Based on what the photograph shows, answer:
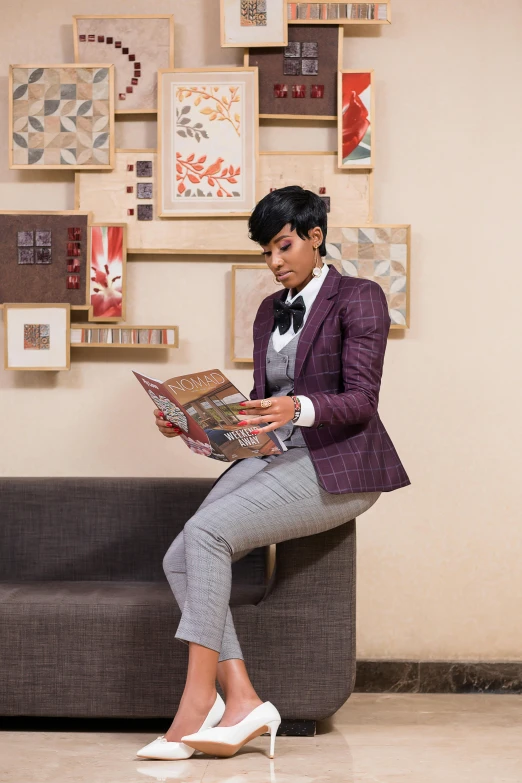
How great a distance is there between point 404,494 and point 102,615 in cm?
115

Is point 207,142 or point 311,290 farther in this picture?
point 207,142

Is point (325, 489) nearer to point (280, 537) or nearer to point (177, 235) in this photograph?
point (280, 537)

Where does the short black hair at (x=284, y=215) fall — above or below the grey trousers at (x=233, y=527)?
above

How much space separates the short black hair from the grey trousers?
58cm

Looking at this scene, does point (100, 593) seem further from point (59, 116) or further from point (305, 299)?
point (59, 116)

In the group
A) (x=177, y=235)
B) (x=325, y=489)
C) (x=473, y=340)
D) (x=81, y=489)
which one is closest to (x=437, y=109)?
(x=473, y=340)

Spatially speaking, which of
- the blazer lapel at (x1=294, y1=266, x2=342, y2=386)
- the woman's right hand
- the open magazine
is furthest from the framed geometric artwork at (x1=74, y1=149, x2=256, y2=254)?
the open magazine

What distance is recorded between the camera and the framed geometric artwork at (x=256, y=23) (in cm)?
290

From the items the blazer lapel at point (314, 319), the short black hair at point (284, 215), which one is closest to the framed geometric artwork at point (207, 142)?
the short black hair at point (284, 215)

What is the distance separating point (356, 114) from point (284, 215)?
861mm

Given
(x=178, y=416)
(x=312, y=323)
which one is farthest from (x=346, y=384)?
(x=178, y=416)

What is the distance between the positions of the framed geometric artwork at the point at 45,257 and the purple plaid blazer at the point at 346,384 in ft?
3.39

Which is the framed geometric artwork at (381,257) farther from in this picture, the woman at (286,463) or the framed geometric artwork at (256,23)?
the framed geometric artwork at (256,23)

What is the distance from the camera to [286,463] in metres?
2.20
